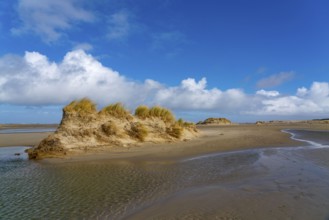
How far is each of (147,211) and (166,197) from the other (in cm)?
126

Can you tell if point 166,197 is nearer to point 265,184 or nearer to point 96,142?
point 265,184

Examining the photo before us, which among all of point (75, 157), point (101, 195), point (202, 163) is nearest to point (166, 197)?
point (101, 195)

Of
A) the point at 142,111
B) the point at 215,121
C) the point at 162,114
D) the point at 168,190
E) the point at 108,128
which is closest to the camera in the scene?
the point at 168,190

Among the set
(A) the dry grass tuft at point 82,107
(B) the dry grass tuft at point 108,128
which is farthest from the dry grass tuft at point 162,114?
(A) the dry grass tuft at point 82,107

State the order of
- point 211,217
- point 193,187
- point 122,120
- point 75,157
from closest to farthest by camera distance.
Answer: point 211,217
point 193,187
point 75,157
point 122,120

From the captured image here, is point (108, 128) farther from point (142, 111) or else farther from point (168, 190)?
point (168, 190)

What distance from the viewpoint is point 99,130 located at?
20.0 m

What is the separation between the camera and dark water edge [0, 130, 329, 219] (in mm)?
7430

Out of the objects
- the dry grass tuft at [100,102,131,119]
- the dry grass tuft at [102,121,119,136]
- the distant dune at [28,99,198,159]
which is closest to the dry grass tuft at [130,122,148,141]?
the distant dune at [28,99,198,159]

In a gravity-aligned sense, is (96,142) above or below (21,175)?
above

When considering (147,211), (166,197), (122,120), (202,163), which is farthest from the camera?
(122,120)

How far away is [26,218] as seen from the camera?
7.23 meters

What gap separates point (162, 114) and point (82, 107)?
27.9 ft

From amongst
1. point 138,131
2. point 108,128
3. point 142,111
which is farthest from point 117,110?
point 142,111
